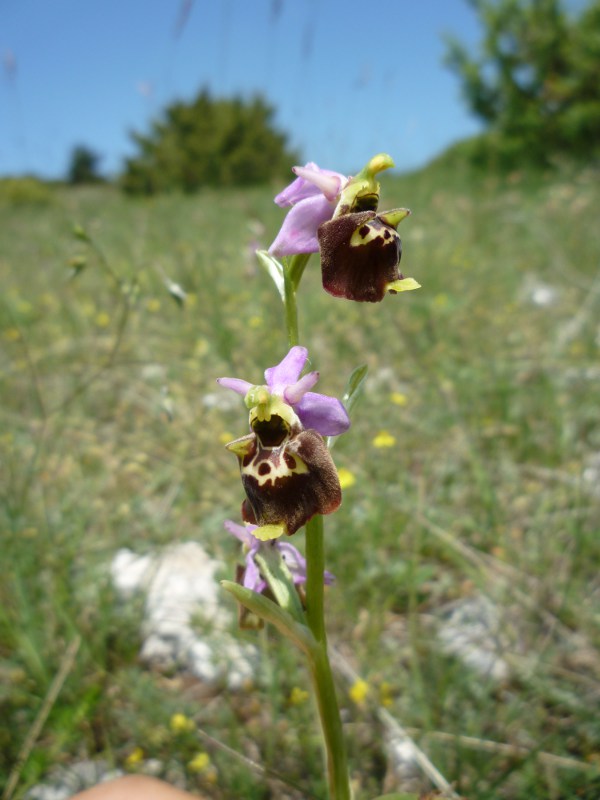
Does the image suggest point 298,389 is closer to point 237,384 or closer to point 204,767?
point 237,384

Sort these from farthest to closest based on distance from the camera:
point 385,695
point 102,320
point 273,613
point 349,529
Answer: point 102,320 → point 349,529 → point 385,695 → point 273,613

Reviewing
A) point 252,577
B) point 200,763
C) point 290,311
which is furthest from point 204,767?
point 290,311

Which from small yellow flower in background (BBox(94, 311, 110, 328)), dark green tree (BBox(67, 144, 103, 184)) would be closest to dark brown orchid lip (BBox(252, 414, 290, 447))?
small yellow flower in background (BBox(94, 311, 110, 328))

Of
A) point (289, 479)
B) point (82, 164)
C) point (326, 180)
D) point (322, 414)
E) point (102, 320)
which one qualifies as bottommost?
point (289, 479)

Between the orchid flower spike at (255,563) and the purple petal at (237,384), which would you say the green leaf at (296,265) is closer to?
the purple petal at (237,384)

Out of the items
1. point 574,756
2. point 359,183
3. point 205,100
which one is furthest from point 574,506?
point 205,100

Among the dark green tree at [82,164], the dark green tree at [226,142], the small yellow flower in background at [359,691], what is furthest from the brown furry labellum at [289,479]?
the dark green tree at [82,164]

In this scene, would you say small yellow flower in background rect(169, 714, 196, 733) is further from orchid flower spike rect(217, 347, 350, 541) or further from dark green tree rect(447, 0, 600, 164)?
dark green tree rect(447, 0, 600, 164)

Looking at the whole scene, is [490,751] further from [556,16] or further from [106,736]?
[556,16]
